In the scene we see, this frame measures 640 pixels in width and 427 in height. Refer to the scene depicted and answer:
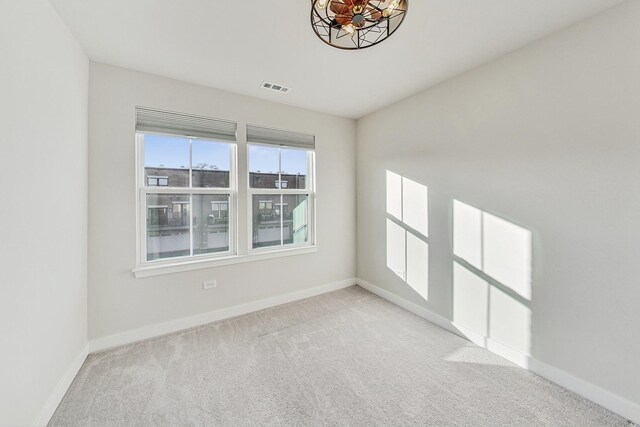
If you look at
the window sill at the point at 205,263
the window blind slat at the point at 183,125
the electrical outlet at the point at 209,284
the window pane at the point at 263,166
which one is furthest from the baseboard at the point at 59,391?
the window pane at the point at 263,166

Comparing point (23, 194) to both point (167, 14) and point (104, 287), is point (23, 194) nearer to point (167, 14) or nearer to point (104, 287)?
point (104, 287)

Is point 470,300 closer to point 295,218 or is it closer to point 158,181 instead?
point 295,218

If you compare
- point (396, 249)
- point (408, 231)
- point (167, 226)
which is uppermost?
point (167, 226)

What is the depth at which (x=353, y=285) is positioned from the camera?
3801 millimetres

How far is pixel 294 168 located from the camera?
332 centimetres

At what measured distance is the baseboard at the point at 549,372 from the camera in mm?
1521

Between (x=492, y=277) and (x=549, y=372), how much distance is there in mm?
737

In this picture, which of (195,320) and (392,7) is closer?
(392,7)

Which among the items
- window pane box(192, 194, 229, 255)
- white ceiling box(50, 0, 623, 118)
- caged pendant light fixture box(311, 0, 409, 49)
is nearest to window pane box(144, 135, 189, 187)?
window pane box(192, 194, 229, 255)

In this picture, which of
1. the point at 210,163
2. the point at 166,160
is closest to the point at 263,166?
the point at 210,163

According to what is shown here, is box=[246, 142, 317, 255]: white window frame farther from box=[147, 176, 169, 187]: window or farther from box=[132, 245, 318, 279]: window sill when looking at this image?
box=[147, 176, 169, 187]: window

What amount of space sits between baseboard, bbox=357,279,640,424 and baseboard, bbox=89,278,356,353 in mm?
1472

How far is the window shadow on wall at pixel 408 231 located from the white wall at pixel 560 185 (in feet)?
0.58

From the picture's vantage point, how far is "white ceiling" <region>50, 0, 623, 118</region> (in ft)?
5.21
